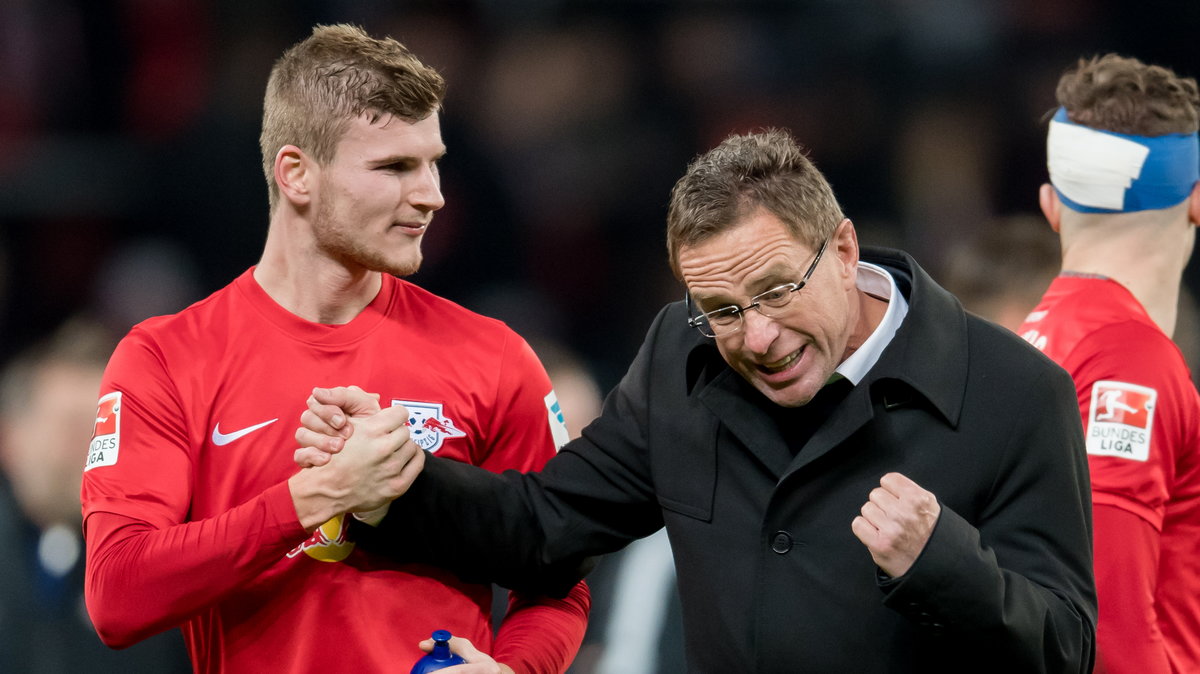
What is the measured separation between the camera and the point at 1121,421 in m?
3.51

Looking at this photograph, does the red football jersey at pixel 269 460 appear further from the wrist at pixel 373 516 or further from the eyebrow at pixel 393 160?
the eyebrow at pixel 393 160

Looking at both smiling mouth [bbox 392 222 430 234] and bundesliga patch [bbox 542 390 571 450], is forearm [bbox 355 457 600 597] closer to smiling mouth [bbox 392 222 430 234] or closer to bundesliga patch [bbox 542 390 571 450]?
bundesliga patch [bbox 542 390 571 450]

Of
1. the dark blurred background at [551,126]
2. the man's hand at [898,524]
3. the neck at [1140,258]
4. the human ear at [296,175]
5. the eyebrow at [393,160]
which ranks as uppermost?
the eyebrow at [393,160]

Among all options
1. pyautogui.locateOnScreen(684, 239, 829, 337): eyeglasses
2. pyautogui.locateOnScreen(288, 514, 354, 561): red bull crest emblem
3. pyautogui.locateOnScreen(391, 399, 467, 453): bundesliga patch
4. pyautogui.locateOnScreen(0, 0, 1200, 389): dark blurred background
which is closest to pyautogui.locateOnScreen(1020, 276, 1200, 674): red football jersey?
pyautogui.locateOnScreen(684, 239, 829, 337): eyeglasses

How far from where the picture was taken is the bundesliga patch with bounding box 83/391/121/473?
298 centimetres

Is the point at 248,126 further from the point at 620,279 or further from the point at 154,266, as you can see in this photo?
the point at 620,279

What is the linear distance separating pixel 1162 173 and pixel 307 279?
2295 mm

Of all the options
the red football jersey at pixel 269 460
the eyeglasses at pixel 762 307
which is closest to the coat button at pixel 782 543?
the eyeglasses at pixel 762 307

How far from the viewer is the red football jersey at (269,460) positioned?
9.37 ft

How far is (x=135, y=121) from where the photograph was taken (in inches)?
307

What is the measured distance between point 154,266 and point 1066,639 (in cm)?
576

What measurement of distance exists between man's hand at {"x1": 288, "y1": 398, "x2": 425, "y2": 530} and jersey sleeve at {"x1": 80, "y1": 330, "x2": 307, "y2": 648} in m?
0.04

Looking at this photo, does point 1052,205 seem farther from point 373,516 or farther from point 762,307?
point 373,516

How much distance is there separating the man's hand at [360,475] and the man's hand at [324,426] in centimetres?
2
